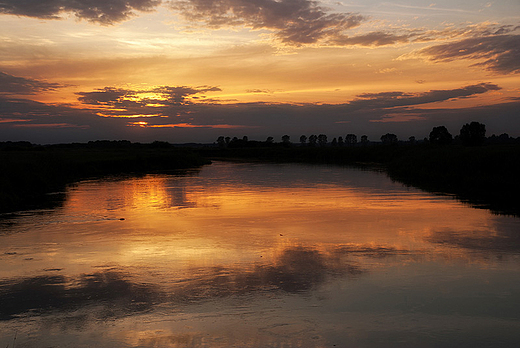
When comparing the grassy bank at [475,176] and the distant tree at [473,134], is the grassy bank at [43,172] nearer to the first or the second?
the grassy bank at [475,176]

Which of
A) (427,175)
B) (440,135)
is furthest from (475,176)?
(440,135)

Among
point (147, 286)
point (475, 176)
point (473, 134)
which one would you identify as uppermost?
point (473, 134)

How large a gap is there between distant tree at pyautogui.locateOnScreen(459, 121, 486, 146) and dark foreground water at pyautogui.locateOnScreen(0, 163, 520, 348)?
64502 millimetres

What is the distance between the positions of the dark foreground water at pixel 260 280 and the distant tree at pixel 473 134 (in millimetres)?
64502

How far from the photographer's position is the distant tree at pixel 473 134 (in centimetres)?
7700

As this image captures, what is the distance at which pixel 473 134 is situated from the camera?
77.8 m

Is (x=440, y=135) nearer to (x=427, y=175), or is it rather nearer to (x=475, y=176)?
(x=427, y=175)

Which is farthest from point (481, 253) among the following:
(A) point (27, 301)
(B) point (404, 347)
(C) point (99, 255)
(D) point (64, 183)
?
(D) point (64, 183)

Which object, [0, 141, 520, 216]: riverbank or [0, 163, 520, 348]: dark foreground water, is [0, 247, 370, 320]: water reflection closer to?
[0, 163, 520, 348]: dark foreground water

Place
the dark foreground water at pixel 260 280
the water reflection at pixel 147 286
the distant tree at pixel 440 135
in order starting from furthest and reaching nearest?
the distant tree at pixel 440 135 < the water reflection at pixel 147 286 < the dark foreground water at pixel 260 280

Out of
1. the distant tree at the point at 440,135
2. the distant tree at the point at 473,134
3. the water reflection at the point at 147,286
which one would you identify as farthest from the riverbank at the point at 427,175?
the distant tree at the point at 440,135

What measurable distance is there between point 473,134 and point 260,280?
7723 centimetres

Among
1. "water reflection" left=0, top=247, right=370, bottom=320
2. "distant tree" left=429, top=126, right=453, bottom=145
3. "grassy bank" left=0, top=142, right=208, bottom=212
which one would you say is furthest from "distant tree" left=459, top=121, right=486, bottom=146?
"water reflection" left=0, top=247, right=370, bottom=320

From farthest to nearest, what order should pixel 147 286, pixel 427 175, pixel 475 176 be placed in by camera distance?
pixel 427 175, pixel 475 176, pixel 147 286
